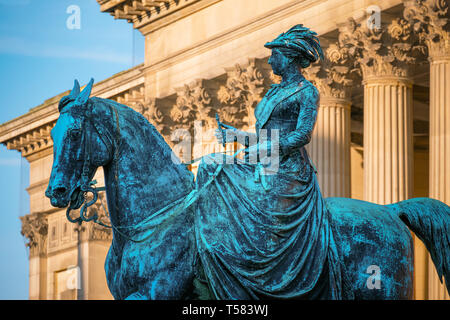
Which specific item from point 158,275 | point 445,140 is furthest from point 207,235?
point 445,140

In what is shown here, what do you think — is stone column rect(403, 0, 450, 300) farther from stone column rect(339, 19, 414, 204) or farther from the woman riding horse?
the woman riding horse

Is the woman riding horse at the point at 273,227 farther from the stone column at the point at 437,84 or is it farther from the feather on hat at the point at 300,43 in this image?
the stone column at the point at 437,84

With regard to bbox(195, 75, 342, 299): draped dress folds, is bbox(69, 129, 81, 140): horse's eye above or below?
above

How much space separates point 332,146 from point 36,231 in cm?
2761

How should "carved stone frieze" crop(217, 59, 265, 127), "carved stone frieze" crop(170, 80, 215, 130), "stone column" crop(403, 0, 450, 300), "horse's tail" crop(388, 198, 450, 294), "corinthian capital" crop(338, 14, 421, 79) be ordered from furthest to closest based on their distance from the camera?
"carved stone frieze" crop(170, 80, 215, 130) < "carved stone frieze" crop(217, 59, 265, 127) < "corinthian capital" crop(338, 14, 421, 79) < "stone column" crop(403, 0, 450, 300) < "horse's tail" crop(388, 198, 450, 294)

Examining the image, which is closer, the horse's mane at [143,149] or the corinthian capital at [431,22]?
the horse's mane at [143,149]

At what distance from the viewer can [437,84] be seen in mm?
25266

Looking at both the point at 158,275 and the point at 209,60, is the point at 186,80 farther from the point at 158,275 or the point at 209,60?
the point at 158,275

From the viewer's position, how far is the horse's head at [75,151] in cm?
1067

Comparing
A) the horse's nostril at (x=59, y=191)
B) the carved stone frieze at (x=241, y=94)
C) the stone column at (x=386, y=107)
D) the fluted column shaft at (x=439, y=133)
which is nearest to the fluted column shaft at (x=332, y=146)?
the stone column at (x=386, y=107)

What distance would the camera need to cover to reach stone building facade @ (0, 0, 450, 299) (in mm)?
25656

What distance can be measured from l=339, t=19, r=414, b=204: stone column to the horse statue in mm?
15643

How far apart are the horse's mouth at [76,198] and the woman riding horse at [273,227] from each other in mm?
1050

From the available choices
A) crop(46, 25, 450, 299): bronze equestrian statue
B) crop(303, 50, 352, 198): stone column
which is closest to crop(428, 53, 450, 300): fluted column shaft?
crop(303, 50, 352, 198): stone column
